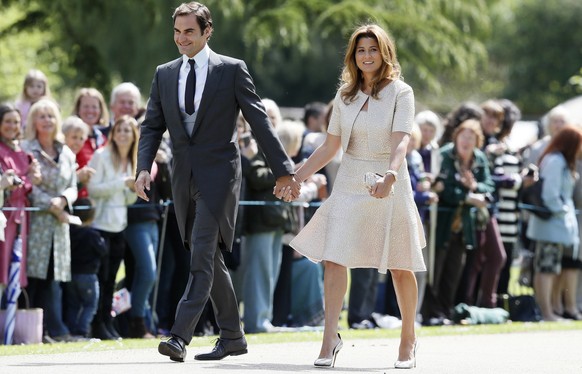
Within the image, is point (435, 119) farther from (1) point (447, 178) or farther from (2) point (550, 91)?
(2) point (550, 91)

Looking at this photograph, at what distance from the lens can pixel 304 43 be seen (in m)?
30.5

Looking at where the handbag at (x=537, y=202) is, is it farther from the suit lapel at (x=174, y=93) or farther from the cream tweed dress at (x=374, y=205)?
the suit lapel at (x=174, y=93)

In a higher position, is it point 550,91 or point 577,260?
point 550,91

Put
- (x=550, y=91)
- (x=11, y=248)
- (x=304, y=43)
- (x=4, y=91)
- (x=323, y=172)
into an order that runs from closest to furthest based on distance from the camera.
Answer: (x=11, y=248) < (x=323, y=172) < (x=304, y=43) < (x=4, y=91) < (x=550, y=91)

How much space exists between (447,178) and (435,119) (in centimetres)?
86

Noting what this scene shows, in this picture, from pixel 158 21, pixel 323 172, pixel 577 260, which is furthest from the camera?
pixel 158 21

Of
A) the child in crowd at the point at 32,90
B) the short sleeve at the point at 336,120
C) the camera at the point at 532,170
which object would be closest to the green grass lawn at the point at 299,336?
the camera at the point at 532,170

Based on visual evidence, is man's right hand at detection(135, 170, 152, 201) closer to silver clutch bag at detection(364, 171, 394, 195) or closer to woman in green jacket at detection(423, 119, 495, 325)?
silver clutch bag at detection(364, 171, 394, 195)

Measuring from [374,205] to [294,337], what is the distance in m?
3.34

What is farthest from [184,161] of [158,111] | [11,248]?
[11,248]

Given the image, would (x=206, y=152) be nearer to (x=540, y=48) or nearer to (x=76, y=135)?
(x=76, y=135)

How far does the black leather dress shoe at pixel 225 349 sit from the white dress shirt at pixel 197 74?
155 centimetres

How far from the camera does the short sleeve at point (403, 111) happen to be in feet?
31.1

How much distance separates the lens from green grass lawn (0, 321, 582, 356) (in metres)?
11.1
